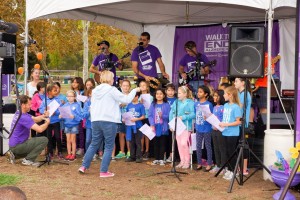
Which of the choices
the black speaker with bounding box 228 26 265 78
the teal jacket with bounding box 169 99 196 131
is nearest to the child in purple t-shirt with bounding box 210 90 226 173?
the teal jacket with bounding box 169 99 196 131

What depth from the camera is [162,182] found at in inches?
264

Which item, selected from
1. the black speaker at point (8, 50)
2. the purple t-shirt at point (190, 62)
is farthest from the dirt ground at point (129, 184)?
the purple t-shirt at point (190, 62)

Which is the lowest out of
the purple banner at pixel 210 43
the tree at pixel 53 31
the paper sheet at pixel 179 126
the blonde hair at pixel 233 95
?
the paper sheet at pixel 179 126

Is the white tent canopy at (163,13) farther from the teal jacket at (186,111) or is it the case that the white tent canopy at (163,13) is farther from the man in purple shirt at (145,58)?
the teal jacket at (186,111)

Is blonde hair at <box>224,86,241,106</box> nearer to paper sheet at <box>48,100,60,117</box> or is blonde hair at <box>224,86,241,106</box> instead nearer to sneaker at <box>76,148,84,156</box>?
paper sheet at <box>48,100,60,117</box>

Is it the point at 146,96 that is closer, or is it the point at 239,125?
the point at 239,125

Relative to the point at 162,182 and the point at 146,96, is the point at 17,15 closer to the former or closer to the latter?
the point at 146,96

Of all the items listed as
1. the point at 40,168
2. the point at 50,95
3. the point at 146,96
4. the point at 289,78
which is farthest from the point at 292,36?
the point at 40,168

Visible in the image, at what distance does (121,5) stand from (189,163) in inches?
186

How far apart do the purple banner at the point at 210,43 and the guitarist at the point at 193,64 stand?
1781 mm

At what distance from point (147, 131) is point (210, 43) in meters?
5.68

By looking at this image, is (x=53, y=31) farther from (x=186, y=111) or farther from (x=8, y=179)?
(x=8, y=179)

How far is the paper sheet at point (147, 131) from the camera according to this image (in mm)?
7821

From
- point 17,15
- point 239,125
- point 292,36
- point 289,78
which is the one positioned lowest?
point 239,125
